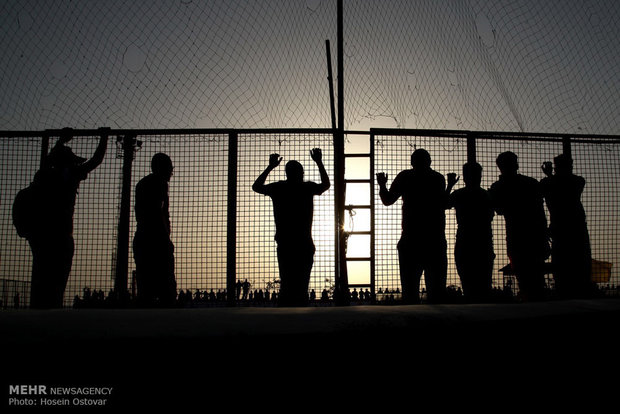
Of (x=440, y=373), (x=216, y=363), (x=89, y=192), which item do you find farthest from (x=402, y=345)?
(x=89, y=192)

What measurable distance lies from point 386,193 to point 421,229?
0.55 m

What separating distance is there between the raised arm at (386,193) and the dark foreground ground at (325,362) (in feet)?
10.4

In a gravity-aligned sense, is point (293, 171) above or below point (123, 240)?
above

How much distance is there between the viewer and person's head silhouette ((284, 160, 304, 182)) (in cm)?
479

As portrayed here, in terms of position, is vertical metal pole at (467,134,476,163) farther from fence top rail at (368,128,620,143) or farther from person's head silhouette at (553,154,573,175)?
person's head silhouette at (553,154,573,175)

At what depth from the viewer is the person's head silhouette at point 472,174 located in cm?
495

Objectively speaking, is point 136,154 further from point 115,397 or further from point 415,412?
point 415,412

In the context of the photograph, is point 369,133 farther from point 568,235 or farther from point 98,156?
point 98,156

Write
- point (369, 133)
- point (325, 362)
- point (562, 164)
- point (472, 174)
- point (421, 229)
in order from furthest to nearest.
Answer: point (562, 164) < point (369, 133) < point (472, 174) < point (421, 229) < point (325, 362)

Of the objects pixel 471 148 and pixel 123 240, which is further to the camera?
pixel 471 148

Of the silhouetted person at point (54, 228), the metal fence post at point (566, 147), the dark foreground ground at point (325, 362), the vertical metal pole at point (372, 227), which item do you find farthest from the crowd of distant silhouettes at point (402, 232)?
the dark foreground ground at point (325, 362)

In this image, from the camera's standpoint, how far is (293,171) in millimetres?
4797

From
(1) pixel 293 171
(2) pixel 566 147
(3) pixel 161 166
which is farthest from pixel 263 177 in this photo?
(2) pixel 566 147

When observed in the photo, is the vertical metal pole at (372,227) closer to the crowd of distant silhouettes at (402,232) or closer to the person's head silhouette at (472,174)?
the crowd of distant silhouettes at (402,232)
